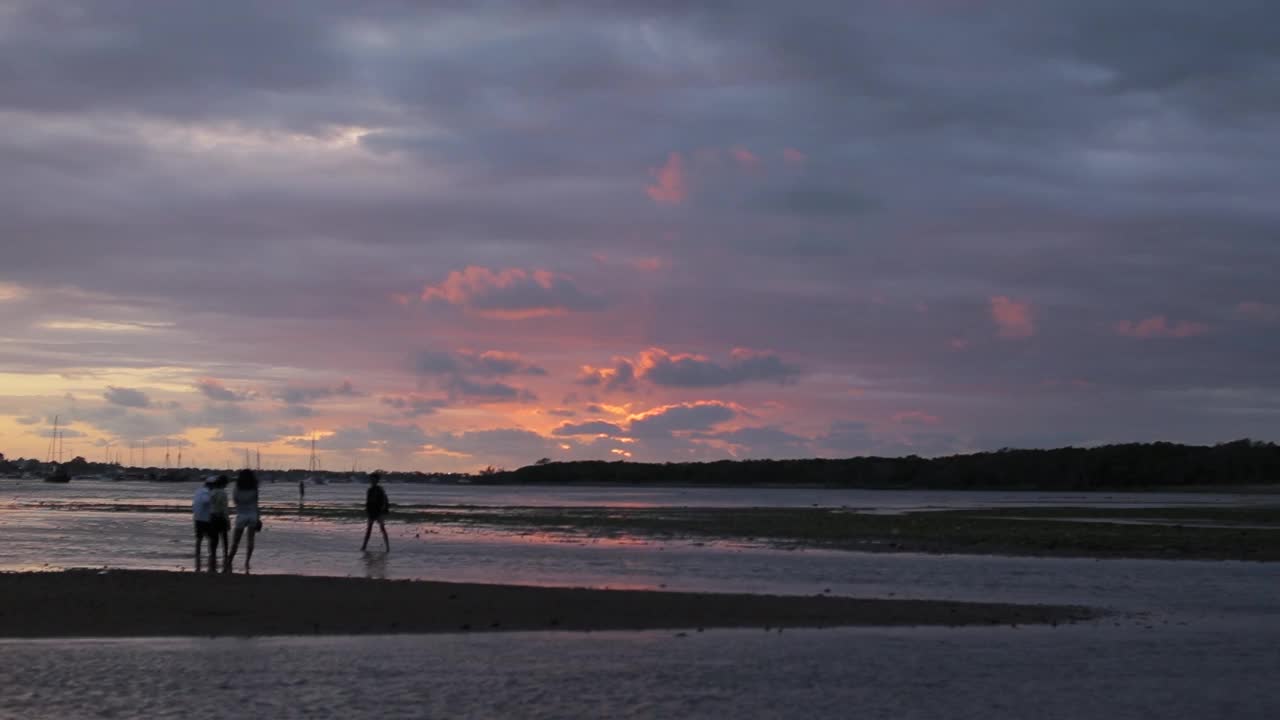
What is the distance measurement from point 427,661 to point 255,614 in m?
5.29

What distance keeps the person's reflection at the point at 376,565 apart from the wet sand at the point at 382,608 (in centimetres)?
331

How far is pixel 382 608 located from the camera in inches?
898

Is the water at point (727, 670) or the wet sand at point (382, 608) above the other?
the wet sand at point (382, 608)

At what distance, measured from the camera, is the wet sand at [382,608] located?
67.9 feet

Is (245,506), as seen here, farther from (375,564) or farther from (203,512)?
(375,564)

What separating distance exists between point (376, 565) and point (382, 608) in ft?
37.2

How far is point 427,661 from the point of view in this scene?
17.8 m

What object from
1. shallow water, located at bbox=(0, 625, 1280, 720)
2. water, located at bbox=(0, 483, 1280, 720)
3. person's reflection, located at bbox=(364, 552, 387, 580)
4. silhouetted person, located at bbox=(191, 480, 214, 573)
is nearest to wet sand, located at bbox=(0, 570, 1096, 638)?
water, located at bbox=(0, 483, 1280, 720)

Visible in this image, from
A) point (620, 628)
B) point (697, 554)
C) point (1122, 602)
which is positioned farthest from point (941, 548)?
point (620, 628)

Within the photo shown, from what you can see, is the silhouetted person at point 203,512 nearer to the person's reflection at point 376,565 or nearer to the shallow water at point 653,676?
the person's reflection at point 376,565

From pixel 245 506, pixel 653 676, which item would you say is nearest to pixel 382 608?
pixel 245 506

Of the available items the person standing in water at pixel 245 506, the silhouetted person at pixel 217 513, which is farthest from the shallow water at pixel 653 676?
the silhouetted person at pixel 217 513

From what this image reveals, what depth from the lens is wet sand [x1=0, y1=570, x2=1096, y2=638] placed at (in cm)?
2070

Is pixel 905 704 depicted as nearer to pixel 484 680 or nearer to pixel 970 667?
pixel 970 667
